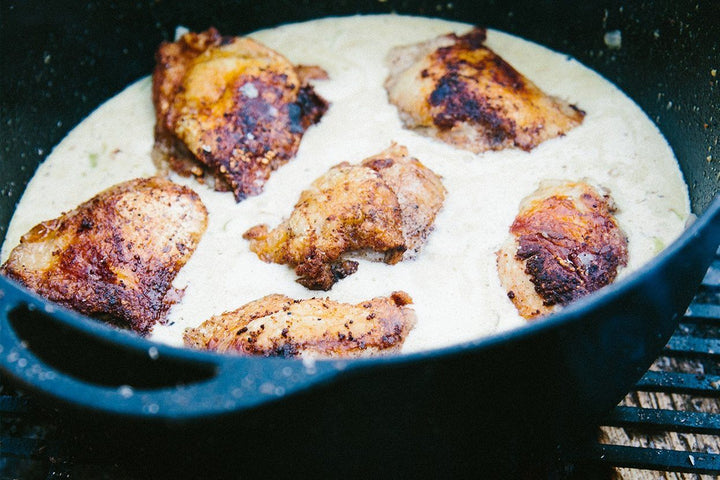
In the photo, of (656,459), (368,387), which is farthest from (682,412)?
(368,387)

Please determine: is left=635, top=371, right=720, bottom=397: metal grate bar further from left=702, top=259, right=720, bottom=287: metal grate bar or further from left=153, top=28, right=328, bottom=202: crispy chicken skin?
left=153, top=28, right=328, bottom=202: crispy chicken skin

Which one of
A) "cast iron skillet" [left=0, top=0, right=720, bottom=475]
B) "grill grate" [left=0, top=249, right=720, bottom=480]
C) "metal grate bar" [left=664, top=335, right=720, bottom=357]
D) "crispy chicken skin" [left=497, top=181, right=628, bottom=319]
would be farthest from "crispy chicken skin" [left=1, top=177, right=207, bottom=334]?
"metal grate bar" [left=664, top=335, right=720, bottom=357]

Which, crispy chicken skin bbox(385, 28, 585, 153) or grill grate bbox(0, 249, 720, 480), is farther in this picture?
crispy chicken skin bbox(385, 28, 585, 153)

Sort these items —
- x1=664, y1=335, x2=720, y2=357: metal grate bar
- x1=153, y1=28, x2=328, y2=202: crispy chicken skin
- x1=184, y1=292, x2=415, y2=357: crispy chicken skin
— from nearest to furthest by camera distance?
1. x1=184, y1=292, x2=415, y2=357: crispy chicken skin
2. x1=664, y1=335, x2=720, y2=357: metal grate bar
3. x1=153, y1=28, x2=328, y2=202: crispy chicken skin

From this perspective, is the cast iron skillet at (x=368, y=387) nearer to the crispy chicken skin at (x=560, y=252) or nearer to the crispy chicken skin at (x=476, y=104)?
the crispy chicken skin at (x=560, y=252)

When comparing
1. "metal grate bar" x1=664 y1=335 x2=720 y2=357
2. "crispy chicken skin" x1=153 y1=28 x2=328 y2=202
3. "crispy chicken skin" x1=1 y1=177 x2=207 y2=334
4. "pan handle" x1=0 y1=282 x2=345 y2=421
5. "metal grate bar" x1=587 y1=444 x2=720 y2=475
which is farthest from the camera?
"crispy chicken skin" x1=153 y1=28 x2=328 y2=202
